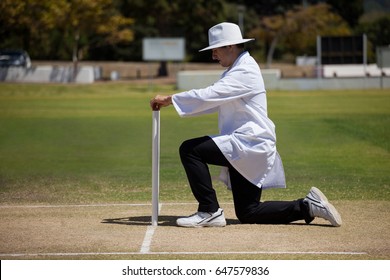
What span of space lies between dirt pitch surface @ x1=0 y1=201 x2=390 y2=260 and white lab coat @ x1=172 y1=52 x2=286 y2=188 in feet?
2.02

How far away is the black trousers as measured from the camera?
8.91 m

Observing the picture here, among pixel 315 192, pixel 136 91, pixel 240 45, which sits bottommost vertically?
pixel 136 91

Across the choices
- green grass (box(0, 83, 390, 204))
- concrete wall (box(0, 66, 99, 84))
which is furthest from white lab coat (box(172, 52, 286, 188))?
concrete wall (box(0, 66, 99, 84))

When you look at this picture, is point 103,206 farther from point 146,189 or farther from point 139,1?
point 139,1

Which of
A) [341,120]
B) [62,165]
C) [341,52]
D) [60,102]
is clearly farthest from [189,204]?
[341,52]

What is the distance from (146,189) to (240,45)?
442 cm

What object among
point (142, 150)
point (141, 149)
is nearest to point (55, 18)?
point (141, 149)

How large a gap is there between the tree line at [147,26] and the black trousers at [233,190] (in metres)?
55.1

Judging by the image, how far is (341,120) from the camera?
2783 cm

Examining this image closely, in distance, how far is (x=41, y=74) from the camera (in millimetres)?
64375

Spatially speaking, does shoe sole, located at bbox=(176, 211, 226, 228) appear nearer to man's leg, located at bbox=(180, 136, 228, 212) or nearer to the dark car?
man's leg, located at bbox=(180, 136, 228, 212)

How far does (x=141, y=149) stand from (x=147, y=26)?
241 feet

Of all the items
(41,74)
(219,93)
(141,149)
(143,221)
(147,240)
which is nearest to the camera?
(147,240)

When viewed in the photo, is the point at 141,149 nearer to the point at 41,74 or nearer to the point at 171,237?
the point at 171,237
